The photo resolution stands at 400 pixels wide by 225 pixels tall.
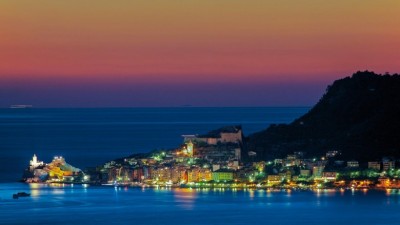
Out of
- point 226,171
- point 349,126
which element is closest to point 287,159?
point 226,171

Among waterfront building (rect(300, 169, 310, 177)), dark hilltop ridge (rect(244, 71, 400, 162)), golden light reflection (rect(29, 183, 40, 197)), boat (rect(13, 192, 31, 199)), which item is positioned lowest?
boat (rect(13, 192, 31, 199))

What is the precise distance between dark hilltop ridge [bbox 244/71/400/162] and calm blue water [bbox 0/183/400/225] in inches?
257

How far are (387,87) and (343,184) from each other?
46.0 feet

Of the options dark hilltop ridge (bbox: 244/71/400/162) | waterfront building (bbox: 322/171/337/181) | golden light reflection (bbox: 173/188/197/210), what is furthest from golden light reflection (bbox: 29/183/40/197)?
waterfront building (bbox: 322/171/337/181)

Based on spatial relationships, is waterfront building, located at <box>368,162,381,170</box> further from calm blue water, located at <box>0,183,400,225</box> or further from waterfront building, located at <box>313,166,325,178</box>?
calm blue water, located at <box>0,183,400,225</box>

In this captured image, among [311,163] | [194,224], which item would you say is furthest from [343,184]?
[194,224]

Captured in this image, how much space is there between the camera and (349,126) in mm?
59812

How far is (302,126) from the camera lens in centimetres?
6050

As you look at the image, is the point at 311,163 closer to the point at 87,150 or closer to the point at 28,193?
the point at 28,193

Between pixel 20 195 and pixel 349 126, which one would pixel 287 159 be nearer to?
pixel 349 126

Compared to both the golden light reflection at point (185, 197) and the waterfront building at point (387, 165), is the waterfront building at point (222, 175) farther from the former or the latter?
the waterfront building at point (387, 165)

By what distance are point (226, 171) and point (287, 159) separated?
273 cm

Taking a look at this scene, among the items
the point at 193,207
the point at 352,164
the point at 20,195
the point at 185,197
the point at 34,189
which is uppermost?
the point at 352,164

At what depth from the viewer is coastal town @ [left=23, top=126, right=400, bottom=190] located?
51.2 m
